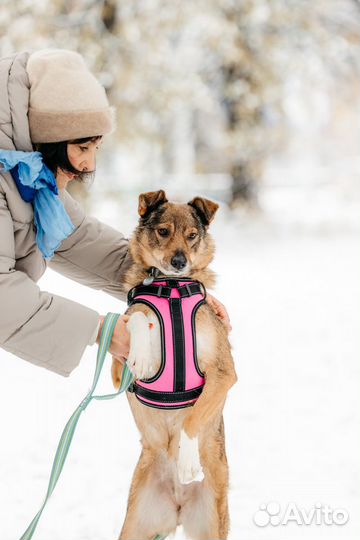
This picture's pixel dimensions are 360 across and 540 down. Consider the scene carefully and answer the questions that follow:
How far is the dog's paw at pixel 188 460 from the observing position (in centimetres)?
236

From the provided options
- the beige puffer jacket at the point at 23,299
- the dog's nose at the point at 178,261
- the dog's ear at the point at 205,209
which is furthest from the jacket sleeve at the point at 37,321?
the dog's ear at the point at 205,209

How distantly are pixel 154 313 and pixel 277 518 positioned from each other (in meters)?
1.32

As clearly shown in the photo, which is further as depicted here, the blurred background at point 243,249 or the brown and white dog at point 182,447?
the blurred background at point 243,249

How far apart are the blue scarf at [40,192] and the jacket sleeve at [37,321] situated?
11 cm

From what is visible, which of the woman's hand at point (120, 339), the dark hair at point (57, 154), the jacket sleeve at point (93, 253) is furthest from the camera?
the jacket sleeve at point (93, 253)

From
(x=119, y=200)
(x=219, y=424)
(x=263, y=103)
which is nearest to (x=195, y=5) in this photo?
(x=263, y=103)

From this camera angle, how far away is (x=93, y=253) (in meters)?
3.00

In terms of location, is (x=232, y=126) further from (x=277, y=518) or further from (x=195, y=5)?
(x=277, y=518)

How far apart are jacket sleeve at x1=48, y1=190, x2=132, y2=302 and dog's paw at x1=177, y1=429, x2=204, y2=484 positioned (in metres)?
0.86

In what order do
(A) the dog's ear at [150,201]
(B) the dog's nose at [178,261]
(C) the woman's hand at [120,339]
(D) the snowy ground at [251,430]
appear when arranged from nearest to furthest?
(C) the woman's hand at [120,339] < (B) the dog's nose at [178,261] < (A) the dog's ear at [150,201] < (D) the snowy ground at [251,430]

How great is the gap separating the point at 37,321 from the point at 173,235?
2.66 feet

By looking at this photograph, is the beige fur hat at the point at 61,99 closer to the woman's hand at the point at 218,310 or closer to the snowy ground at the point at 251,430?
the woman's hand at the point at 218,310

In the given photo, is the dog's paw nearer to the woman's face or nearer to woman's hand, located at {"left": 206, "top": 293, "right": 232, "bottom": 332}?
woman's hand, located at {"left": 206, "top": 293, "right": 232, "bottom": 332}

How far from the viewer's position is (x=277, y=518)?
307 cm
